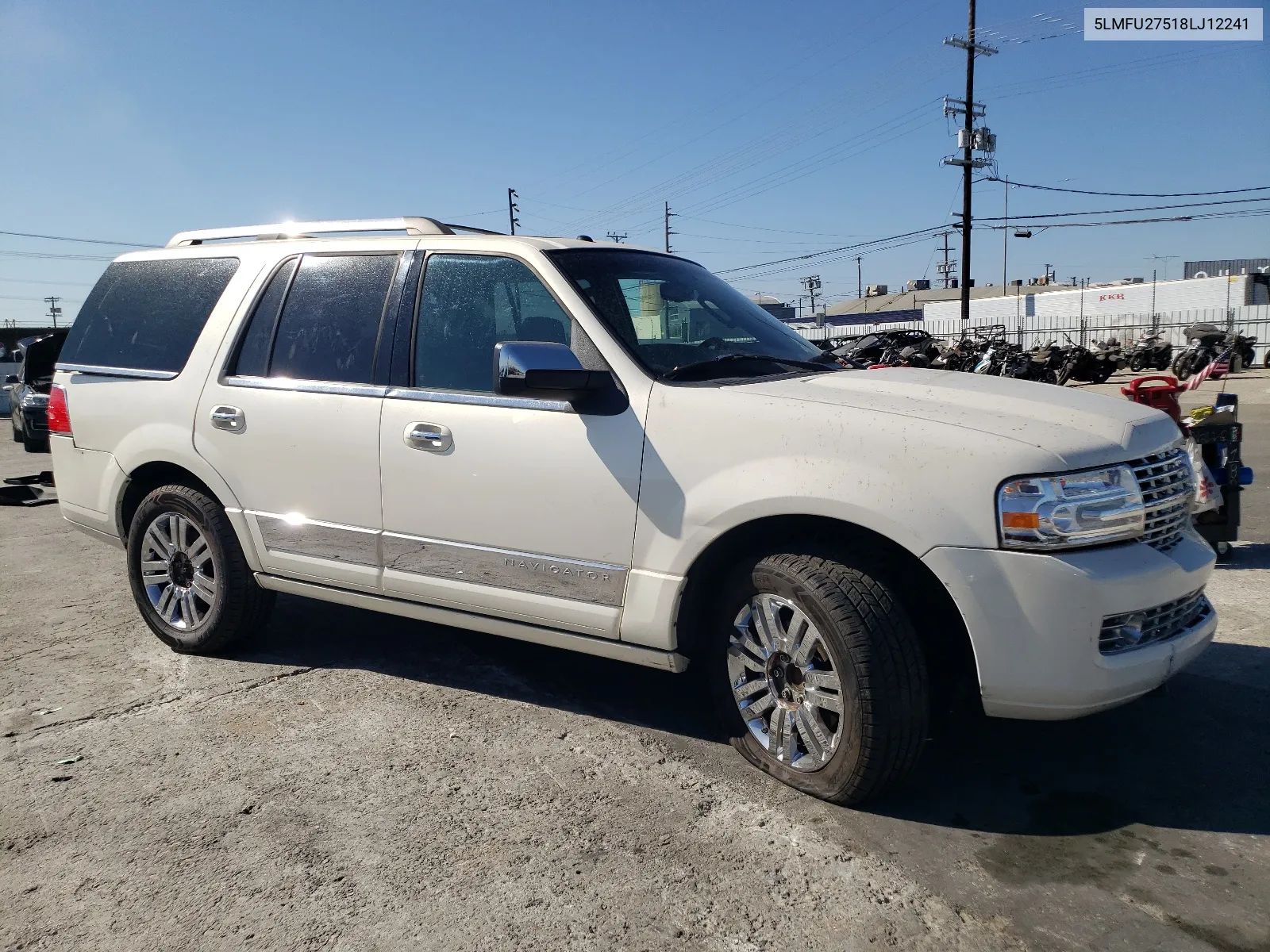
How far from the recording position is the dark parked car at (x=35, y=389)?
13445 mm

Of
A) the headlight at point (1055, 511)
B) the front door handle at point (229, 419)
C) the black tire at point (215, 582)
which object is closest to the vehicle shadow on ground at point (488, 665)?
the black tire at point (215, 582)

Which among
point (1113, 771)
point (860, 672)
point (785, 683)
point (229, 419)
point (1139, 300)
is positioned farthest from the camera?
point (1139, 300)

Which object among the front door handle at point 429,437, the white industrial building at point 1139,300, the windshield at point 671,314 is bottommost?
the front door handle at point 429,437

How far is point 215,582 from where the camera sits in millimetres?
4449

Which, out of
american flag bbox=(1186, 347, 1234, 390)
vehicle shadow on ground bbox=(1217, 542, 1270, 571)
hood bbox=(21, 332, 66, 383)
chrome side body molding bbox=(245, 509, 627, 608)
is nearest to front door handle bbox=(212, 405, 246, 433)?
chrome side body molding bbox=(245, 509, 627, 608)

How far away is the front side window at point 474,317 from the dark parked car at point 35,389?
11.8m

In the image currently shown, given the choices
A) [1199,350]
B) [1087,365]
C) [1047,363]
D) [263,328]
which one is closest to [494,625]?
[263,328]

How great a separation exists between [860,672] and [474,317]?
202 cm

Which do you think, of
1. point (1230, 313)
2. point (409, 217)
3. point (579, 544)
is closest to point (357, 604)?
point (579, 544)

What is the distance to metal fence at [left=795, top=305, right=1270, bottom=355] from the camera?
32344 mm

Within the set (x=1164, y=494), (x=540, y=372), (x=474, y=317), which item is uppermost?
(x=474, y=317)

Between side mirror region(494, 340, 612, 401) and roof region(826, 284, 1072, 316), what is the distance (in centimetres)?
7925

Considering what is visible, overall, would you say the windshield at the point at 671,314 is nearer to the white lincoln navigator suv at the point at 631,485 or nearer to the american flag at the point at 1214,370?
the white lincoln navigator suv at the point at 631,485

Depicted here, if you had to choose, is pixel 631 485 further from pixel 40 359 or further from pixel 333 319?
pixel 40 359
